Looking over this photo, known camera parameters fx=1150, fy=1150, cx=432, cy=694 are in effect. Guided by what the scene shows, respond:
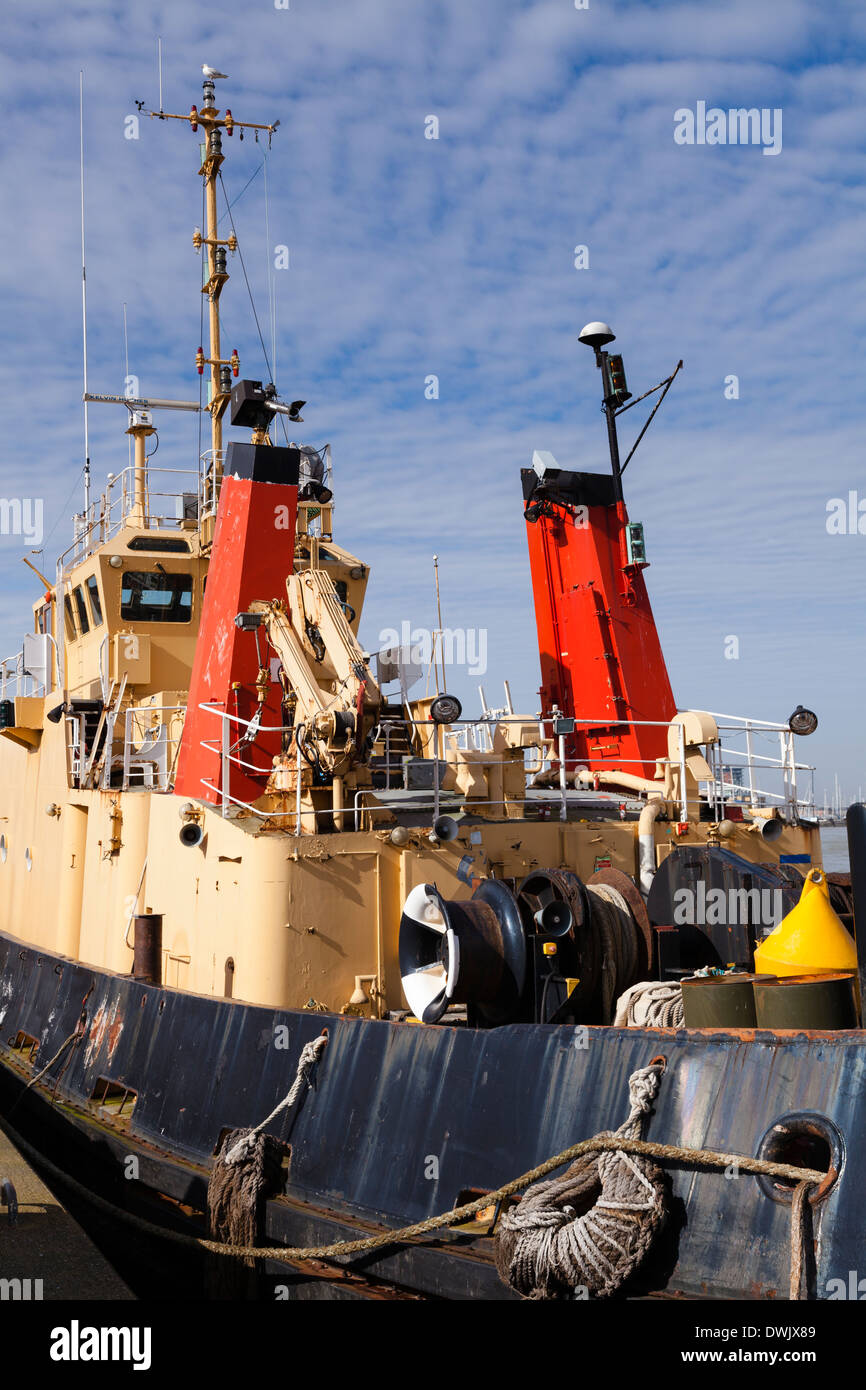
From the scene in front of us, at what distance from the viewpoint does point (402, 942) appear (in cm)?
699

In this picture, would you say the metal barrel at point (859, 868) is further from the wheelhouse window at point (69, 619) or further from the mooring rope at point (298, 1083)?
the wheelhouse window at point (69, 619)

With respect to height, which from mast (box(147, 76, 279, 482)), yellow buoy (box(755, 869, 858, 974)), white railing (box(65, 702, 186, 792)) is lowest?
yellow buoy (box(755, 869, 858, 974))

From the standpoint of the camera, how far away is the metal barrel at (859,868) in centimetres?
481

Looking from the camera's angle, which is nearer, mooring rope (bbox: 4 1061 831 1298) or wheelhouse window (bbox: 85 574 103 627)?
mooring rope (bbox: 4 1061 831 1298)

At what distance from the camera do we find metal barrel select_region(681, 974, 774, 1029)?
18.0ft

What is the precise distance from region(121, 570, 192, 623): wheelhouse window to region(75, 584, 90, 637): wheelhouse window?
0.94 m

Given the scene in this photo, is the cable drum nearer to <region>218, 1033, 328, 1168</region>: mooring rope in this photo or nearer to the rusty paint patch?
<region>218, 1033, 328, 1168</region>: mooring rope

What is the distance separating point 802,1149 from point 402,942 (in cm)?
286

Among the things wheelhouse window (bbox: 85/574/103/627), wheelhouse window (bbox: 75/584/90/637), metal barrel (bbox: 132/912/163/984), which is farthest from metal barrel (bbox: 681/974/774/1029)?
wheelhouse window (bbox: 75/584/90/637)

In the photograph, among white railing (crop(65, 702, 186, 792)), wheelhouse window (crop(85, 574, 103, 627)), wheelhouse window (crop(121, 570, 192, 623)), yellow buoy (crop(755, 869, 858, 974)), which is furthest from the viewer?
wheelhouse window (crop(85, 574, 103, 627))

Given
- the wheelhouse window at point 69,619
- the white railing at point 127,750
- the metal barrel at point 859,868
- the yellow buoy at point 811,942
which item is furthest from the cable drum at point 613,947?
the wheelhouse window at point 69,619

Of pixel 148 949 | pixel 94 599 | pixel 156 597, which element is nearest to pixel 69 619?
pixel 94 599

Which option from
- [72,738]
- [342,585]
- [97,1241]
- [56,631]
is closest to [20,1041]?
[72,738]

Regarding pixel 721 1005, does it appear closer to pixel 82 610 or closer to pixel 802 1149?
pixel 802 1149
